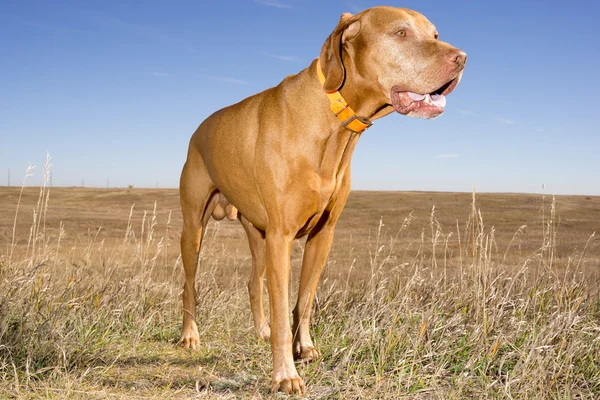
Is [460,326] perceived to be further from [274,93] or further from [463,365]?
[274,93]

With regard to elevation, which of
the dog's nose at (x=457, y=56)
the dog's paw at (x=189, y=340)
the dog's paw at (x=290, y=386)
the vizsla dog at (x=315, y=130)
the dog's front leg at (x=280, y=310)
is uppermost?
the dog's nose at (x=457, y=56)

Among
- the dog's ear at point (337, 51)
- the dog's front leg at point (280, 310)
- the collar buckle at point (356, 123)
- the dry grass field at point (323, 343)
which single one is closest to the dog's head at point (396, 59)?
the dog's ear at point (337, 51)

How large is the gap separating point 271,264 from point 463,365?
150 centimetres

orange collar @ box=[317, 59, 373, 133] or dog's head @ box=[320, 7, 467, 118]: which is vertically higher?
dog's head @ box=[320, 7, 467, 118]

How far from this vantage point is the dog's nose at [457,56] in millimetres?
2795

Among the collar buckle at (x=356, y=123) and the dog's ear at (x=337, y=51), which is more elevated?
the dog's ear at (x=337, y=51)

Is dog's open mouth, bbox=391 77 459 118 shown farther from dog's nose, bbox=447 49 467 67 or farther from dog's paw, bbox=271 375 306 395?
dog's paw, bbox=271 375 306 395

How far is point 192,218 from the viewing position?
447cm

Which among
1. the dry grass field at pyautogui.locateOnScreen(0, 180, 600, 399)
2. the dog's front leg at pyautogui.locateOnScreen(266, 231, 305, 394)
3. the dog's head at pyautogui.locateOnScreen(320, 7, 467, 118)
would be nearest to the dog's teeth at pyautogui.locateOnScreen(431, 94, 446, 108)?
the dog's head at pyautogui.locateOnScreen(320, 7, 467, 118)

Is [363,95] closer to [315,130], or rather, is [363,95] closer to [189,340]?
[315,130]

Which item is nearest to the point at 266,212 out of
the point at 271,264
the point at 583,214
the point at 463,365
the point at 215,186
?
the point at 271,264

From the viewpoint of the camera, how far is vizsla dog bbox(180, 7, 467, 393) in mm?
2961

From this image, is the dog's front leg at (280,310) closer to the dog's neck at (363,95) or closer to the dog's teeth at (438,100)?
the dog's neck at (363,95)

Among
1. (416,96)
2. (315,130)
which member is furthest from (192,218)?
(416,96)
